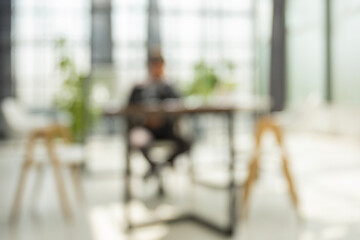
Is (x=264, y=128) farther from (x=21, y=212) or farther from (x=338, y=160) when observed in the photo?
(x=338, y=160)

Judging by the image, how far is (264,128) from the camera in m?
2.61

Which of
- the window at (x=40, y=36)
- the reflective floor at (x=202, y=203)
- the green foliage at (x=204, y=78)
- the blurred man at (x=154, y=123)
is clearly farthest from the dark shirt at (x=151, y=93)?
the window at (x=40, y=36)

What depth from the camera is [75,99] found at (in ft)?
15.1

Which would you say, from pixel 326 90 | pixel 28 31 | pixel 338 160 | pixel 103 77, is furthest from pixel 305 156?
pixel 28 31

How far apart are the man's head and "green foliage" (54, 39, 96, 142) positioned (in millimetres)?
1234

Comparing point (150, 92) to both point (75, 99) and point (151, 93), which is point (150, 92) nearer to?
point (151, 93)

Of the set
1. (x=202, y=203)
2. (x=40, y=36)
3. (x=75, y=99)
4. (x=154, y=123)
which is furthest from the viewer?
(x=40, y=36)

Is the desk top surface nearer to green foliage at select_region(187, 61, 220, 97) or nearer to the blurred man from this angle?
green foliage at select_region(187, 61, 220, 97)

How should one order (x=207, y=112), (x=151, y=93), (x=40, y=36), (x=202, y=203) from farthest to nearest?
(x=40, y=36) < (x=151, y=93) < (x=202, y=203) < (x=207, y=112)

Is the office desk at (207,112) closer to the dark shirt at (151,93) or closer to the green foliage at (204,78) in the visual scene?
the green foliage at (204,78)

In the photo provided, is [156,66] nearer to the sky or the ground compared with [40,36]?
nearer to the ground

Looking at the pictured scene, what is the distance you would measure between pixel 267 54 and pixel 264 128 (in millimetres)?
6780

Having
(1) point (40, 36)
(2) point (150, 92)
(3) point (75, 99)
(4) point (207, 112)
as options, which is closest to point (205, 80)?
(4) point (207, 112)

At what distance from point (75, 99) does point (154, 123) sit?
155 centimetres
